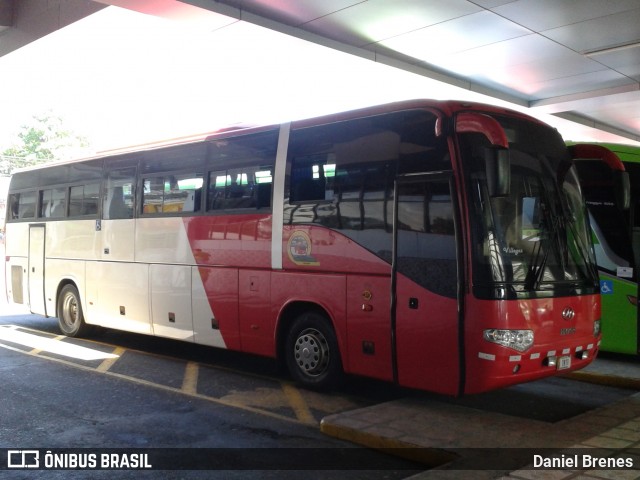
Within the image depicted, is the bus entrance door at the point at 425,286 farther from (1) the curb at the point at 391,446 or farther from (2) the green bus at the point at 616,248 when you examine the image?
(2) the green bus at the point at 616,248

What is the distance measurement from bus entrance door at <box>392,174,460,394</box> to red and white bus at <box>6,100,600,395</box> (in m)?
0.02

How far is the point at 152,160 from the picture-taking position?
32.7 feet

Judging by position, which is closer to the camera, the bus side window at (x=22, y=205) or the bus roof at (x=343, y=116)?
the bus roof at (x=343, y=116)

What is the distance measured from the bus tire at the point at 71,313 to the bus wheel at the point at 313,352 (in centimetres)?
543

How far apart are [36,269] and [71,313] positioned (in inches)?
57.7

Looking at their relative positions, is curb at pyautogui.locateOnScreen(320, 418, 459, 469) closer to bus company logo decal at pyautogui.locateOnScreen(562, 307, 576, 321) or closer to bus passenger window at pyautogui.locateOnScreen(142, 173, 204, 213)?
bus company logo decal at pyautogui.locateOnScreen(562, 307, 576, 321)

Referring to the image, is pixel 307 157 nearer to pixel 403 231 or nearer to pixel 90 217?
pixel 403 231

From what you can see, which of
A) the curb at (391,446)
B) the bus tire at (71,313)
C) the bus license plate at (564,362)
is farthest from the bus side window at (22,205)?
the bus license plate at (564,362)

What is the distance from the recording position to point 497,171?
5.57 metres

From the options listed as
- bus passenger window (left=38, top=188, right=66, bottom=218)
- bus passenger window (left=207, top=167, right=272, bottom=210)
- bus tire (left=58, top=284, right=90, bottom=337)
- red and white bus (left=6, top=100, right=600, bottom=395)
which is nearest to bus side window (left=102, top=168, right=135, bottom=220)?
red and white bus (left=6, top=100, right=600, bottom=395)

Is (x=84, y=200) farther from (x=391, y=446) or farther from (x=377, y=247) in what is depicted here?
(x=391, y=446)

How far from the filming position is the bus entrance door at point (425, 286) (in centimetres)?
602

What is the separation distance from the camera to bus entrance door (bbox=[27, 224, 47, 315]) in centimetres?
1248

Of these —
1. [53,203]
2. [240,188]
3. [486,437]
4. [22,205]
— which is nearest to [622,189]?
[486,437]
